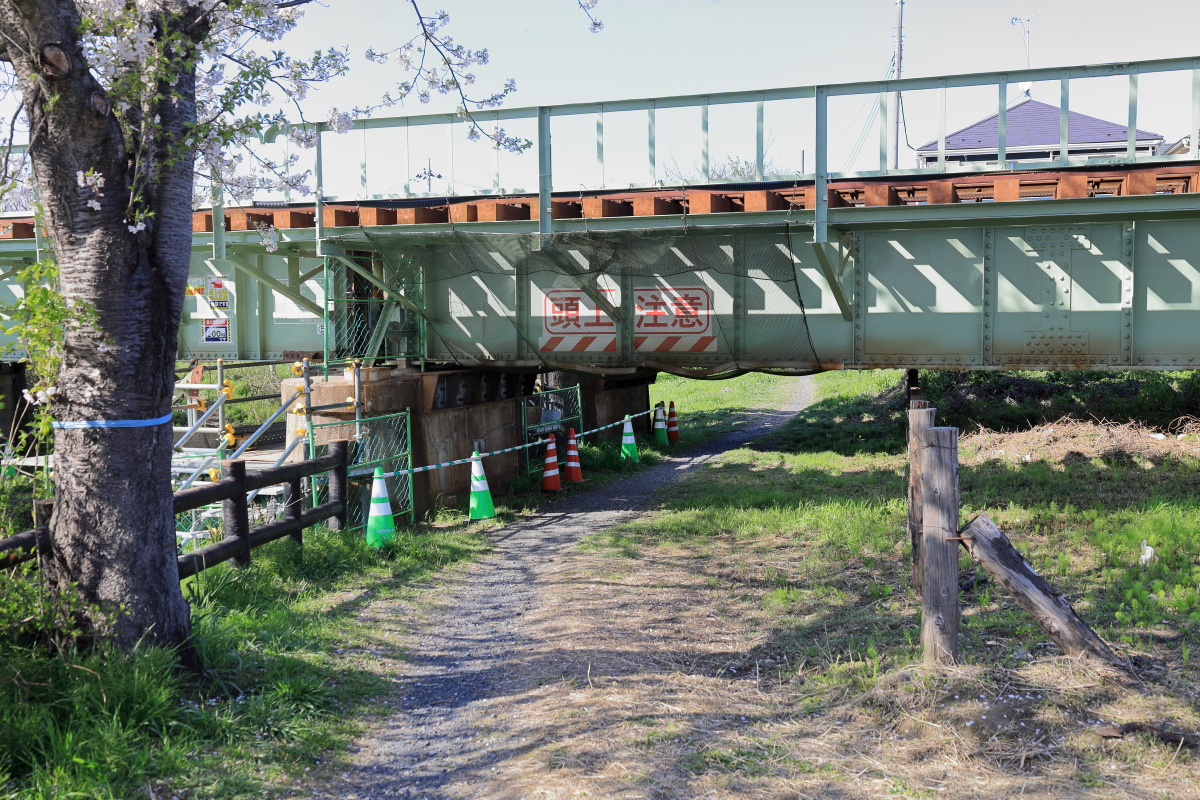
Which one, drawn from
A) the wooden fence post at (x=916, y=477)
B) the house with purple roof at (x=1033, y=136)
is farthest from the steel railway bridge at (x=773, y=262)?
the house with purple roof at (x=1033, y=136)

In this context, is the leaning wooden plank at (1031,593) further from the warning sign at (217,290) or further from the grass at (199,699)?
the warning sign at (217,290)

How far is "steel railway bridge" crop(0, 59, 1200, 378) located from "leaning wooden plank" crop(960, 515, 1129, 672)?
5.45 m

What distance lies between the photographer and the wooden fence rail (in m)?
5.04

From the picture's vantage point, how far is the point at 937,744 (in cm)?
452

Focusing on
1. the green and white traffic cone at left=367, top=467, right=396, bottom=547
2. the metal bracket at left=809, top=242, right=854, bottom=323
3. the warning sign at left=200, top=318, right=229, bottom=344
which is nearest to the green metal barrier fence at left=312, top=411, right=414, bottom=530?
the green and white traffic cone at left=367, top=467, right=396, bottom=547

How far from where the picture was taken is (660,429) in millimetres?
19047

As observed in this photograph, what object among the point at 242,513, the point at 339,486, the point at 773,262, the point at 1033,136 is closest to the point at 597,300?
the point at 773,262

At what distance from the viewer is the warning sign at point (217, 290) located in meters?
15.0

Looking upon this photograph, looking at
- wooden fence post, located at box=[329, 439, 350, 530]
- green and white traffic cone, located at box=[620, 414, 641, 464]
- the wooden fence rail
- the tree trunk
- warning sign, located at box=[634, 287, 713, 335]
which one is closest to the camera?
the tree trunk

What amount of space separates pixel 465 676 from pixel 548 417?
10.7 m

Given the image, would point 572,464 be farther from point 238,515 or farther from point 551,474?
point 238,515

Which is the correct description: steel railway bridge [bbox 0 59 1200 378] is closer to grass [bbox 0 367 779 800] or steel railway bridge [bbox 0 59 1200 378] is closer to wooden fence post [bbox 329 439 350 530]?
wooden fence post [bbox 329 439 350 530]

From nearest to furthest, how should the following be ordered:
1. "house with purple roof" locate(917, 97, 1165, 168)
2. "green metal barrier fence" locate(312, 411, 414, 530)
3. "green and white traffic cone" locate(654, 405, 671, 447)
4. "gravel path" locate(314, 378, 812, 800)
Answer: "gravel path" locate(314, 378, 812, 800)
"green metal barrier fence" locate(312, 411, 414, 530)
"green and white traffic cone" locate(654, 405, 671, 447)
"house with purple roof" locate(917, 97, 1165, 168)

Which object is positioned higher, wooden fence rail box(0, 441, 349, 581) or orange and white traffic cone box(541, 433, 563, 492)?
wooden fence rail box(0, 441, 349, 581)
